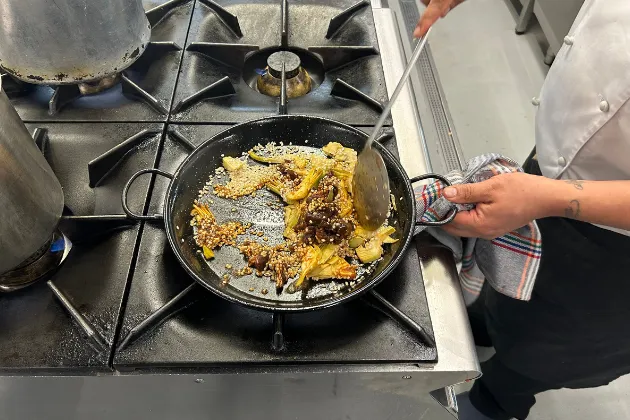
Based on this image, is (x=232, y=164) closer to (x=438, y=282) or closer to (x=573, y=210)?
(x=438, y=282)

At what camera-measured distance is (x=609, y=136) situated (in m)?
0.81

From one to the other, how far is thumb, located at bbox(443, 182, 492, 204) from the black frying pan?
0.03 metres

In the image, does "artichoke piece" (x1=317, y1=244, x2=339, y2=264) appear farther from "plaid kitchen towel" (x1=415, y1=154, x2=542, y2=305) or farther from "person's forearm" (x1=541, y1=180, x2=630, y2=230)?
"person's forearm" (x1=541, y1=180, x2=630, y2=230)

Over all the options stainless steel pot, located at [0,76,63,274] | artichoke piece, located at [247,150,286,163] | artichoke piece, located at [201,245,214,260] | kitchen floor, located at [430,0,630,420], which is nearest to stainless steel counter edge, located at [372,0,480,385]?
artichoke piece, located at [247,150,286,163]

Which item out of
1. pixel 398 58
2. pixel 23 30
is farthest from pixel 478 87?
pixel 23 30

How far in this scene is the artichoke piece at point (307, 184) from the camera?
2.83 feet

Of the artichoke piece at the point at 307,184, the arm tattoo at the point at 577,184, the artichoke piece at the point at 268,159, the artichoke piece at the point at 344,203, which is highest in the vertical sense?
the arm tattoo at the point at 577,184

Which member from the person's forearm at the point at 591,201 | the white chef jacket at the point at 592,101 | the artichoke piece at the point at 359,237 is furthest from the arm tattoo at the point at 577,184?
the artichoke piece at the point at 359,237

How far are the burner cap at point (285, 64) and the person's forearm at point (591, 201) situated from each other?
1.82ft

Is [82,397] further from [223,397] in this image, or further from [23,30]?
[23,30]

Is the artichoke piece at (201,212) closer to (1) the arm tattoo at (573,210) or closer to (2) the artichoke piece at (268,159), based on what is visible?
(2) the artichoke piece at (268,159)

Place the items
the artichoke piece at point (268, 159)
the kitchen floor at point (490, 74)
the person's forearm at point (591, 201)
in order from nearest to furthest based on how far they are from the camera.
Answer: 1. the person's forearm at point (591, 201)
2. the artichoke piece at point (268, 159)
3. the kitchen floor at point (490, 74)

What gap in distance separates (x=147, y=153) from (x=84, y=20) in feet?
0.81

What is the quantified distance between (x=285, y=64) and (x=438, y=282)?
56cm
